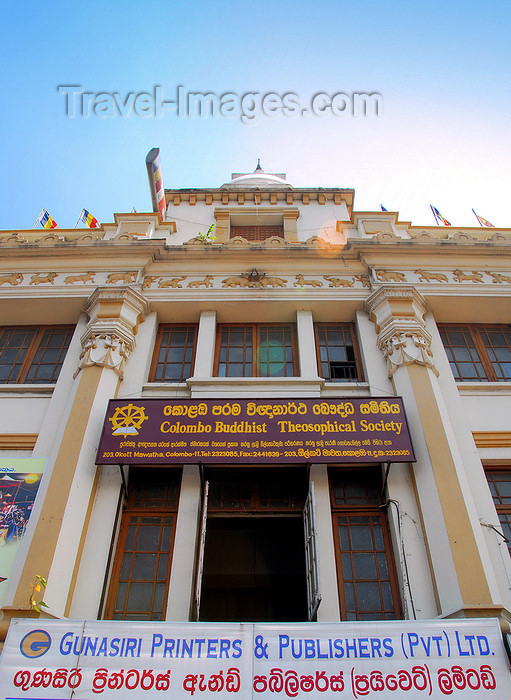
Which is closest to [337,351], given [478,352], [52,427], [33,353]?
[478,352]

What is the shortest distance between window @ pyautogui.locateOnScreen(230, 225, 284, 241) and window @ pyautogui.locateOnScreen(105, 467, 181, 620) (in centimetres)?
752

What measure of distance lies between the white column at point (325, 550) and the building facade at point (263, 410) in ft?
0.10

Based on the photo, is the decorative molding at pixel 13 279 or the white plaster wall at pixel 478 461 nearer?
the white plaster wall at pixel 478 461

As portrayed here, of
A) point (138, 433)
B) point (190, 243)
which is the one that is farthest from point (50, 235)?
point (138, 433)

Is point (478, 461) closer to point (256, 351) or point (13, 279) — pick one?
point (256, 351)

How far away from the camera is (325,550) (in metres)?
7.43

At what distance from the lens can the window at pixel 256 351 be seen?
10.1 meters

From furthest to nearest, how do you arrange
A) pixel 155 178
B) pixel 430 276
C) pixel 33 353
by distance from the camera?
pixel 155 178, pixel 430 276, pixel 33 353

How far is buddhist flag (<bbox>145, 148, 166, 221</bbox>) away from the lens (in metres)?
13.1

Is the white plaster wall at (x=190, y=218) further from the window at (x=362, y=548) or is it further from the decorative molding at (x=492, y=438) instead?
the decorative molding at (x=492, y=438)

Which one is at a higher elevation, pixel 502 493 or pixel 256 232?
pixel 256 232

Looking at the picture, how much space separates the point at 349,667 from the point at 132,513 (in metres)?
4.08

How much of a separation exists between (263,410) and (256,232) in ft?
23.0

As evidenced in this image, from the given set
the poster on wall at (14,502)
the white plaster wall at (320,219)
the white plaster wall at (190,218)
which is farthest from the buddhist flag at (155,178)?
the poster on wall at (14,502)
